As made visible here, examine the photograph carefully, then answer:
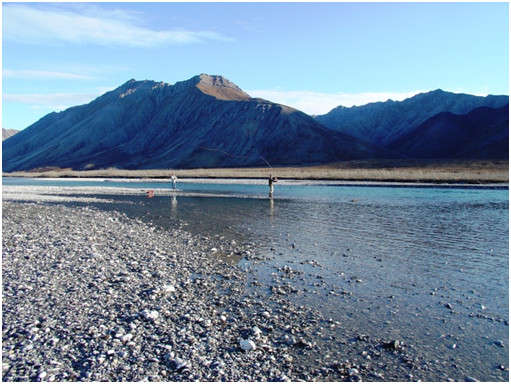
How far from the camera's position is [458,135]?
178 m

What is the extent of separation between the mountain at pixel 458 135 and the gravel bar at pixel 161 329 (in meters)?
156

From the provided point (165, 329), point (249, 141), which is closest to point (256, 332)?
point (165, 329)

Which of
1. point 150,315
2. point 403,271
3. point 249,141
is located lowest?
point 403,271

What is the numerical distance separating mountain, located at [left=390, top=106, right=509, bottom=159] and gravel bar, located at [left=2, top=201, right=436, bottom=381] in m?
156

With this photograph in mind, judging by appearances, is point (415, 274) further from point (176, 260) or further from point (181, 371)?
point (181, 371)

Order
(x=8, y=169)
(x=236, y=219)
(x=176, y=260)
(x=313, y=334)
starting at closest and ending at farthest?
(x=313, y=334)
(x=176, y=260)
(x=236, y=219)
(x=8, y=169)

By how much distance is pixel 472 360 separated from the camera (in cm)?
868

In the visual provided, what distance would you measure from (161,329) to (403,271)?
9.00 m

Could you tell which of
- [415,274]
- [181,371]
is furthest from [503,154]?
[181,371]

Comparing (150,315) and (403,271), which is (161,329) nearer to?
(150,315)

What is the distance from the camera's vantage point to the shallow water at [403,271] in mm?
9648

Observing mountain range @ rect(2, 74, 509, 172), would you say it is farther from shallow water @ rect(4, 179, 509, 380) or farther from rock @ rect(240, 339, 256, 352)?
rock @ rect(240, 339, 256, 352)

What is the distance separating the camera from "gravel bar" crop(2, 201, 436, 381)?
7.92m

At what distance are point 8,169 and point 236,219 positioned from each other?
193 meters
